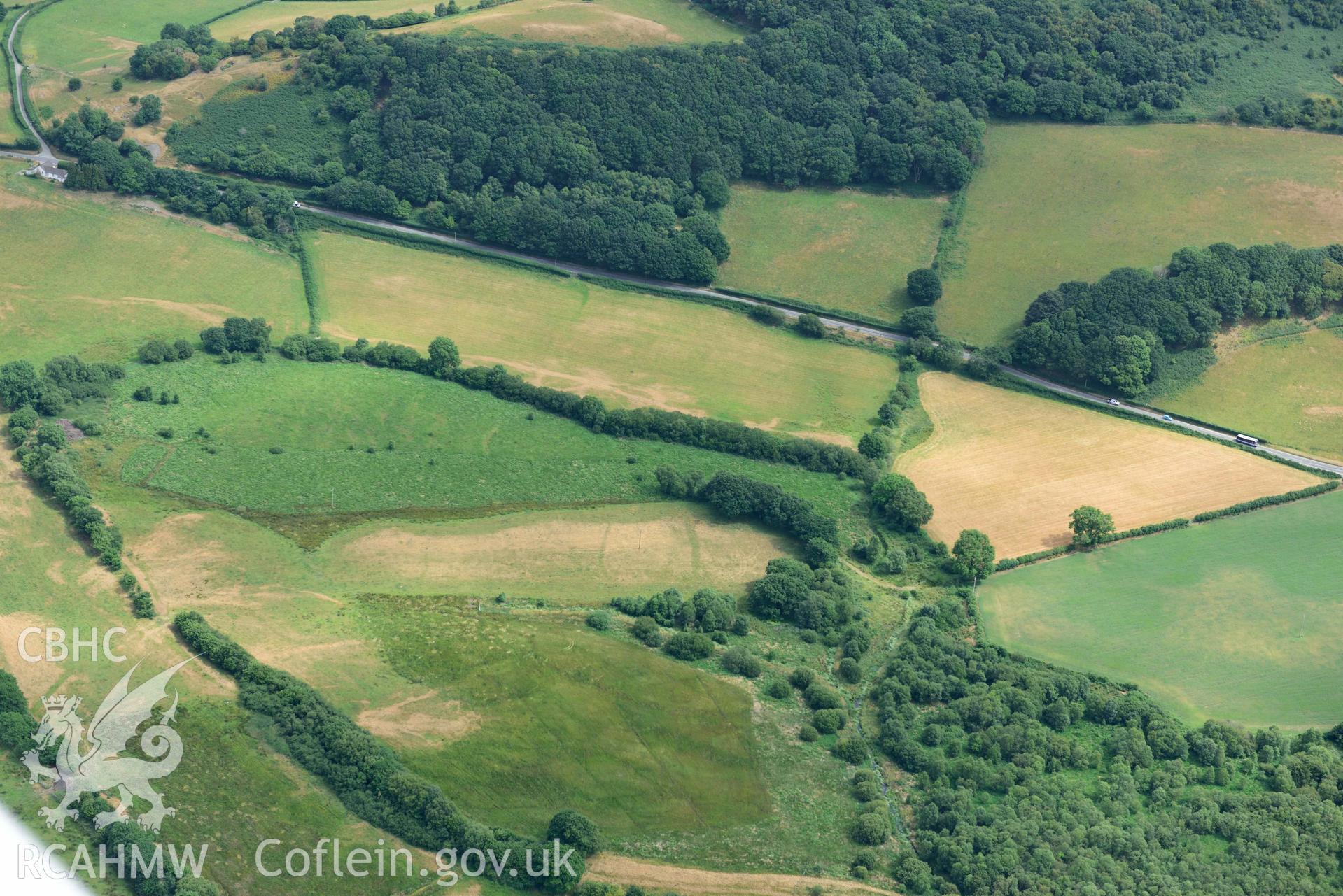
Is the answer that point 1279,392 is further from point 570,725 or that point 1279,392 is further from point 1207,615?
point 570,725

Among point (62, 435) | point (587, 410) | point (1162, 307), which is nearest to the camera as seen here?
point (62, 435)

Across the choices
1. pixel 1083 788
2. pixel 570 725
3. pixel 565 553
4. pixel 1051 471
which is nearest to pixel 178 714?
pixel 570 725

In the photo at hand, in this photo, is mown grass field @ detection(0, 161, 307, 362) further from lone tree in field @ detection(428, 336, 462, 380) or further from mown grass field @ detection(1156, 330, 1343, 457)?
mown grass field @ detection(1156, 330, 1343, 457)

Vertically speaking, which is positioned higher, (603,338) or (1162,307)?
(1162,307)

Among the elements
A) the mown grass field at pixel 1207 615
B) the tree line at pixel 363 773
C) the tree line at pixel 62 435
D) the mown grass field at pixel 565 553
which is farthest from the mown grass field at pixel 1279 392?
the tree line at pixel 62 435

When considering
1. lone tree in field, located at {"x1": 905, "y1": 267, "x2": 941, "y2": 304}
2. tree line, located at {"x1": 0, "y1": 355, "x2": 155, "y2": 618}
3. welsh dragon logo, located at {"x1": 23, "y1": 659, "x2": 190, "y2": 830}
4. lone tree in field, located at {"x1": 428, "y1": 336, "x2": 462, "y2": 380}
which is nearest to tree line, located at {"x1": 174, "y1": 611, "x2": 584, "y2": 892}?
welsh dragon logo, located at {"x1": 23, "y1": 659, "x2": 190, "y2": 830}

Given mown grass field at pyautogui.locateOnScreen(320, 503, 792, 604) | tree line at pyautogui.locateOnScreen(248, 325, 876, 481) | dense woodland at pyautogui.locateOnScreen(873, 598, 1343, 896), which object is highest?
tree line at pyautogui.locateOnScreen(248, 325, 876, 481)
